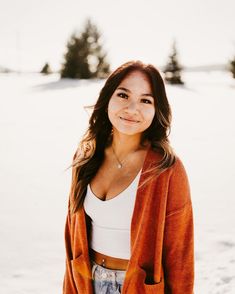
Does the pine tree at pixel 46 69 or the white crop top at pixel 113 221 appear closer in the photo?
the white crop top at pixel 113 221

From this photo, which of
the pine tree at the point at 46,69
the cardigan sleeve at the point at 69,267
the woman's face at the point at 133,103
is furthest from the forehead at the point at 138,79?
the pine tree at the point at 46,69

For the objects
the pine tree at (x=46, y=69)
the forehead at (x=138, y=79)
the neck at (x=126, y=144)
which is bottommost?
the pine tree at (x=46, y=69)

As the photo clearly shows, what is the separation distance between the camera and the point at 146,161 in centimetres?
163

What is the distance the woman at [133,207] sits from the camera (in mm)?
1550

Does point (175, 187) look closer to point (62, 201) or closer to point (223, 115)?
point (62, 201)

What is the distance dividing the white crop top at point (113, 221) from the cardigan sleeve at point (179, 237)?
0.63ft

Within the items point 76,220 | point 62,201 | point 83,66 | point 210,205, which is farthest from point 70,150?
point 83,66

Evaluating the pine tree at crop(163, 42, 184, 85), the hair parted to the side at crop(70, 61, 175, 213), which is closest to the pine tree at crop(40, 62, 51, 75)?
the pine tree at crop(163, 42, 184, 85)

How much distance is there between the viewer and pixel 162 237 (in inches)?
61.3

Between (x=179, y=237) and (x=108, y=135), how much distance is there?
0.91 meters

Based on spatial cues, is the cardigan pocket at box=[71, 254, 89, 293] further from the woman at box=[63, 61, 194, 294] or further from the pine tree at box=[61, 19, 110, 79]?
the pine tree at box=[61, 19, 110, 79]

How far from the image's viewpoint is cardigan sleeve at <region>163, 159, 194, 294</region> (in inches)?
60.1

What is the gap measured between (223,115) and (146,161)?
1153 cm

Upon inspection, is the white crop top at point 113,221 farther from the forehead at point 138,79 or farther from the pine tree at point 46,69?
the pine tree at point 46,69
